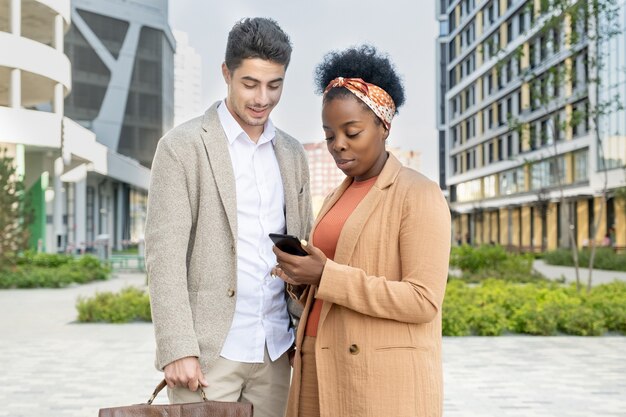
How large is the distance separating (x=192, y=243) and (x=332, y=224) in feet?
1.74

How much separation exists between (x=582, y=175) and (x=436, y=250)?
159 feet

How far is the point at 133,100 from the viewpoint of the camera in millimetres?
74125

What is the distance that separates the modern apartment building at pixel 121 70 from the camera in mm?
68625

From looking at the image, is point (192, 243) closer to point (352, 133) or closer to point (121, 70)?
point (352, 133)

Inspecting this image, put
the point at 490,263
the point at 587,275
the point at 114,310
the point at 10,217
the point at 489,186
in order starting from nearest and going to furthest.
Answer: the point at 114,310
the point at 490,263
the point at 10,217
the point at 587,275
the point at 489,186

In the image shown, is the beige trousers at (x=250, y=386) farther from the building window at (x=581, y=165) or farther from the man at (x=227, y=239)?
the building window at (x=581, y=165)

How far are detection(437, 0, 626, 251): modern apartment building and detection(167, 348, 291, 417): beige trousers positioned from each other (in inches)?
547

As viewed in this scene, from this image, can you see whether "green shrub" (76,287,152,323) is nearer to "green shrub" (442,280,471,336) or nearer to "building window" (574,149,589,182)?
"green shrub" (442,280,471,336)

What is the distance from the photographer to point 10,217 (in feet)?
76.1

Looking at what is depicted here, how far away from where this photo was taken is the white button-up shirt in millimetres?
2820

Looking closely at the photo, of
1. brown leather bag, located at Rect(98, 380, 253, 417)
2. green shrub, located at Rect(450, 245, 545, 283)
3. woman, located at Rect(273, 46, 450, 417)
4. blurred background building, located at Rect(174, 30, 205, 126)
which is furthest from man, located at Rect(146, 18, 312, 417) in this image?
blurred background building, located at Rect(174, 30, 205, 126)

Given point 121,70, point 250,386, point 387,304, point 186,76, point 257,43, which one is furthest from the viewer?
point 186,76

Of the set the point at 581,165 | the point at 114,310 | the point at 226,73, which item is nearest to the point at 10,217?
the point at 114,310

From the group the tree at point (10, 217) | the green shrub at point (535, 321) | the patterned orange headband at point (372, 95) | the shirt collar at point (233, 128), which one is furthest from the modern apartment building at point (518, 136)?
the tree at point (10, 217)
